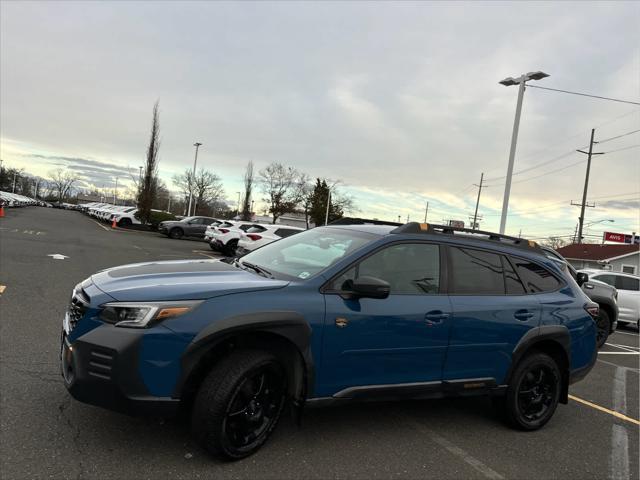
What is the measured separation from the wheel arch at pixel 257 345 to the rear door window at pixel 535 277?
237 centimetres

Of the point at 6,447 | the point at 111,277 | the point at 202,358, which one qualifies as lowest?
the point at 6,447

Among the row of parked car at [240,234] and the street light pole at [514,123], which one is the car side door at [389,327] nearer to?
the row of parked car at [240,234]

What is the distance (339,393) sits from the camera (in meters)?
3.40

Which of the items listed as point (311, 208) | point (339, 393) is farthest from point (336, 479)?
point (311, 208)

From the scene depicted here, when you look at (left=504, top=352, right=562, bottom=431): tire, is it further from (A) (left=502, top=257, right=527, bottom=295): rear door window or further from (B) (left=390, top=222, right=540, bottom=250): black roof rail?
(B) (left=390, top=222, right=540, bottom=250): black roof rail

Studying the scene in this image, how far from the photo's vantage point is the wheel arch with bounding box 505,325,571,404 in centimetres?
417

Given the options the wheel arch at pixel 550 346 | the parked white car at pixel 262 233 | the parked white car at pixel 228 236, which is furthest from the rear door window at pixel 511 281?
the parked white car at pixel 228 236

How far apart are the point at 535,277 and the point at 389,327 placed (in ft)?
6.28

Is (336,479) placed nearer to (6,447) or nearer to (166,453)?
(166,453)

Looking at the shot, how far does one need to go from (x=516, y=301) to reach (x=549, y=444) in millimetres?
1297

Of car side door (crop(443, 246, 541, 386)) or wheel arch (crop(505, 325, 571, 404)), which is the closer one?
car side door (crop(443, 246, 541, 386))

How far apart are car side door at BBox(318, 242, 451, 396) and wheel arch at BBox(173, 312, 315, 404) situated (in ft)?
0.51

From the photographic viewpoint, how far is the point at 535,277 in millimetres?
4543

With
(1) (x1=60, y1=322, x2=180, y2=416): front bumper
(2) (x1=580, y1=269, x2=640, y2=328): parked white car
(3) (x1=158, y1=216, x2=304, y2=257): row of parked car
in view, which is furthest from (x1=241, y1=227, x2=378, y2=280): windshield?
(2) (x1=580, y1=269, x2=640, y2=328): parked white car
